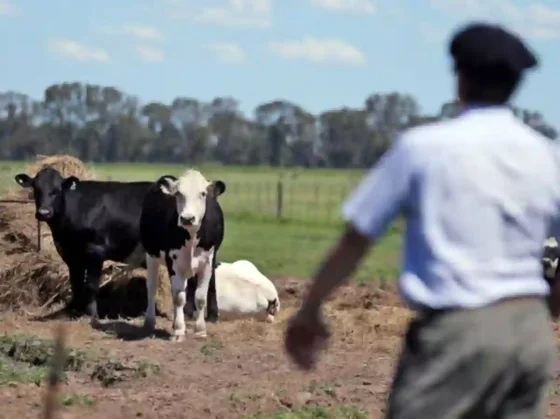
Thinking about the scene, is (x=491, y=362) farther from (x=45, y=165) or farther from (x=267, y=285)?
(x=45, y=165)

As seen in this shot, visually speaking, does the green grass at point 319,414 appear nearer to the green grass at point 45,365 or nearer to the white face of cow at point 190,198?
the green grass at point 45,365

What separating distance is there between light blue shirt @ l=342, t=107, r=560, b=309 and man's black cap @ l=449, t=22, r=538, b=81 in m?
0.18

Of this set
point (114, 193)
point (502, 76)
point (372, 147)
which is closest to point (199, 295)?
point (114, 193)

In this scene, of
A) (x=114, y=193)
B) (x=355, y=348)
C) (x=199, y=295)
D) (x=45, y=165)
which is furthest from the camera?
(x=45, y=165)

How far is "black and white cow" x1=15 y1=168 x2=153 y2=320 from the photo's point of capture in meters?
15.1

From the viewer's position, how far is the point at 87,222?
15367mm

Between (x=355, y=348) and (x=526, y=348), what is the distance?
840 centimetres

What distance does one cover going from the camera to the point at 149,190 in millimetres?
14508

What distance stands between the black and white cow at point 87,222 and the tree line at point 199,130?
79962 millimetres

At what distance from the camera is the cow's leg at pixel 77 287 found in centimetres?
1509

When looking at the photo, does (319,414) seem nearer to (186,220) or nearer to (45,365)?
(45,365)

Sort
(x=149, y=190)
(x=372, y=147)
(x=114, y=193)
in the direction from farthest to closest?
(x=372, y=147), (x=114, y=193), (x=149, y=190)

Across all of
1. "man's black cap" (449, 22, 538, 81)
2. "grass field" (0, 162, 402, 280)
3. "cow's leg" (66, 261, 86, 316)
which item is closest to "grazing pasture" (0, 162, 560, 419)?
"cow's leg" (66, 261, 86, 316)

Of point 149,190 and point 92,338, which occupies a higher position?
point 149,190
